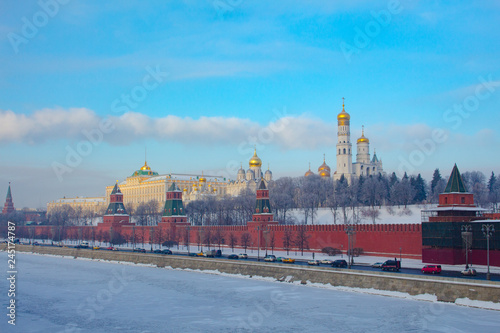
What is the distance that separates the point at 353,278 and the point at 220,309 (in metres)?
7.38

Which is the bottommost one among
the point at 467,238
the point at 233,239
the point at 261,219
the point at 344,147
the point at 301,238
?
the point at 233,239

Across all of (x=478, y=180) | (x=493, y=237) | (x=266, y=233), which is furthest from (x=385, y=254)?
(x=478, y=180)

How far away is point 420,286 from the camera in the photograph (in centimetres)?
2434

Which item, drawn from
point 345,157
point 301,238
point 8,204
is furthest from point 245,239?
point 8,204

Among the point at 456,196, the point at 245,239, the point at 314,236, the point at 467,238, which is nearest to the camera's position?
the point at 467,238

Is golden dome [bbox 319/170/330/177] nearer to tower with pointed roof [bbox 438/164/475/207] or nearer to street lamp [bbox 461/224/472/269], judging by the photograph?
tower with pointed roof [bbox 438/164/475/207]

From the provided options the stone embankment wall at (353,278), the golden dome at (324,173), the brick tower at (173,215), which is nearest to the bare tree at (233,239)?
the brick tower at (173,215)

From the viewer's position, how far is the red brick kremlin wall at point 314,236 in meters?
38.8

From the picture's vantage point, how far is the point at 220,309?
23.2 meters

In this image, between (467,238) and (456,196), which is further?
(456,196)

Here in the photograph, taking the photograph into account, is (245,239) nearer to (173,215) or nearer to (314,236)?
(314,236)

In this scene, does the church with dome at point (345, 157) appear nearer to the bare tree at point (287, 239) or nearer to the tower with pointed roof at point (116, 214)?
the tower with pointed roof at point (116, 214)

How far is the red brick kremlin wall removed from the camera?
127ft

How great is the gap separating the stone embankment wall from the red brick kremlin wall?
10476mm
